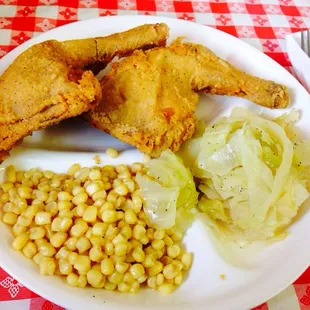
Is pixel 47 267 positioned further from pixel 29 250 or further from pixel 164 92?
pixel 164 92

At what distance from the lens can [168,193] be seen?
203 cm

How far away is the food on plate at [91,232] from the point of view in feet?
5.98

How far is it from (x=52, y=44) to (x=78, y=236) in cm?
94

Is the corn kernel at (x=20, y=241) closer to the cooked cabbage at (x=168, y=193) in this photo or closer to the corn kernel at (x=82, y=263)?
the corn kernel at (x=82, y=263)

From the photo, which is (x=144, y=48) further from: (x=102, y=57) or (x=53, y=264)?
(x=53, y=264)

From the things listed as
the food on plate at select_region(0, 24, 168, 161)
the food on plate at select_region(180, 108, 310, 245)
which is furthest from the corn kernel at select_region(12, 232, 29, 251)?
the food on plate at select_region(180, 108, 310, 245)

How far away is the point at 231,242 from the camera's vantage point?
2.04m

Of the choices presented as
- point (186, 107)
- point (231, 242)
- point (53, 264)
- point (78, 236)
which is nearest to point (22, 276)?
point (53, 264)

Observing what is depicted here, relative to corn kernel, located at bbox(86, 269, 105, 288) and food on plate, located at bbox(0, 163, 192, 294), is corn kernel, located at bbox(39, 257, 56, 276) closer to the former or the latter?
food on plate, located at bbox(0, 163, 192, 294)

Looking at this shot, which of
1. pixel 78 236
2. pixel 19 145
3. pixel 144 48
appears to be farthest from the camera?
pixel 144 48

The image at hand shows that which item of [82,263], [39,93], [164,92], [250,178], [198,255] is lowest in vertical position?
[198,255]

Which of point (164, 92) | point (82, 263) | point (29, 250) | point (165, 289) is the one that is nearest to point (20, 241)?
point (29, 250)

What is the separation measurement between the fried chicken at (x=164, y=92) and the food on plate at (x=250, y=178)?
0.61ft

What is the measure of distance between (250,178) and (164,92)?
1.92 feet
